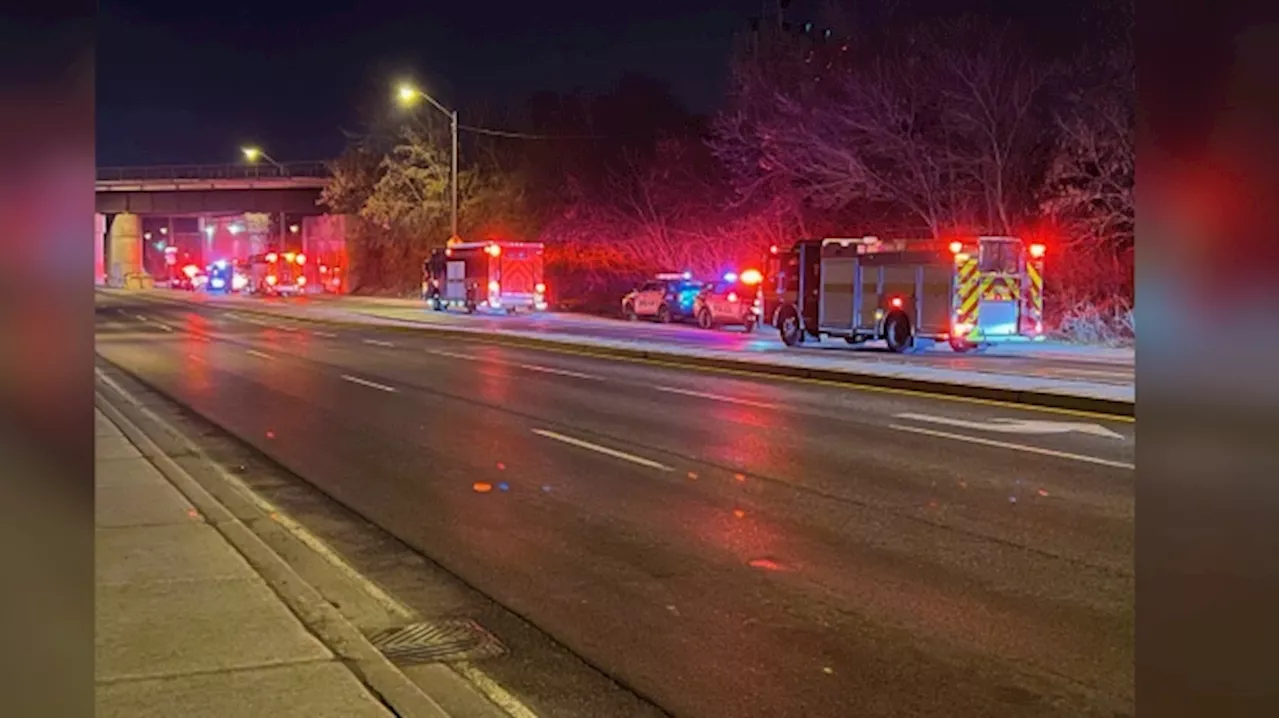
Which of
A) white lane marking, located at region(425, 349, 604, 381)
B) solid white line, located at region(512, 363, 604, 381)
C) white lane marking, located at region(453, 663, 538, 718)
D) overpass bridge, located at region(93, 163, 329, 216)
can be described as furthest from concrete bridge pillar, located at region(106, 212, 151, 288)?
white lane marking, located at region(453, 663, 538, 718)

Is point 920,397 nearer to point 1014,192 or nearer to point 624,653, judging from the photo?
point 624,653

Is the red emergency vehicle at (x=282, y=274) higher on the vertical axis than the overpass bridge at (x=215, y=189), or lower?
lower

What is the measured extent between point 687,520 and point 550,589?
2115mm

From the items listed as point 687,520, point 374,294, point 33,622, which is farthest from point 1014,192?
point 374,294

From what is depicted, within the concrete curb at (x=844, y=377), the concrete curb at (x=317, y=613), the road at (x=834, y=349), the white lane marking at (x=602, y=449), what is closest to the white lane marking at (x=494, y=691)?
the concrete curb at (x=317, y=613)

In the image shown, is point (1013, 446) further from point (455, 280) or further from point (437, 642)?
point (455, 280)

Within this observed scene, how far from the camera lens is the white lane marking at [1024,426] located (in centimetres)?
1474

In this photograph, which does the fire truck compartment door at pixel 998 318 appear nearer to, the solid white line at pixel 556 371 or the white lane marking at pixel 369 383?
the solid white line at pixel 556 371

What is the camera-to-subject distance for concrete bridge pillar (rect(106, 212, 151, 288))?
108812 millimetres

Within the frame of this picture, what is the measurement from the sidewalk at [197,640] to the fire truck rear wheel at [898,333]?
21054mm

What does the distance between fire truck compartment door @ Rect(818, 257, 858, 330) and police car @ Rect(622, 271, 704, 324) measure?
1178 cm

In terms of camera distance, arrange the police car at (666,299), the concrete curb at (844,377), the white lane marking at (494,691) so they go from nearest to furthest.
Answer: the white lane marking at (494,691) < the concrete curb at (844,377) < the police car at (666,299)

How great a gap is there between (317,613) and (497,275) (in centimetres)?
4336

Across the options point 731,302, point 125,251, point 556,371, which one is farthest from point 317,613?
point 125,251
